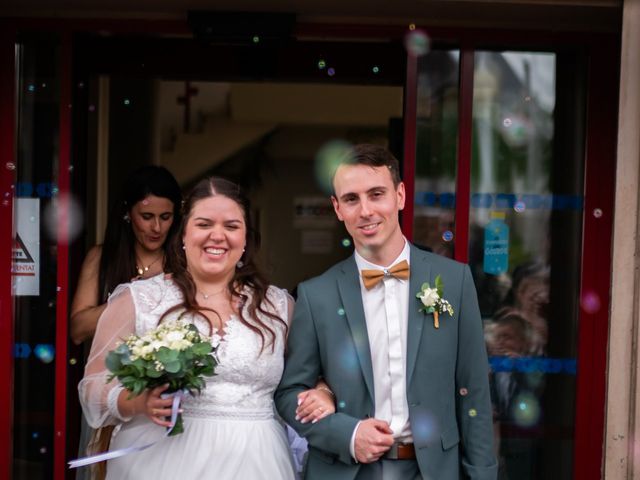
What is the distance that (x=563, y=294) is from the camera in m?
5.08

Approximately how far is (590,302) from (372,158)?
2212mm

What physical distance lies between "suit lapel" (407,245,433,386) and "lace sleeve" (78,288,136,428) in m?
1.07

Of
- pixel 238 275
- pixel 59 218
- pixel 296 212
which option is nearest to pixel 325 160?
pixel 296 212

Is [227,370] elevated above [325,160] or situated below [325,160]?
below

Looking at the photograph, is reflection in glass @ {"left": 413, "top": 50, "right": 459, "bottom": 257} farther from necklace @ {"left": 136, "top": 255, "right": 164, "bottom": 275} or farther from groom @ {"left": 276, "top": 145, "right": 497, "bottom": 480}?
groom @ {"left": 276, "top": 145, "right": 497, "bottom": 480}

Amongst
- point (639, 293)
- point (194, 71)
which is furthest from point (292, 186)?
point (639, 293)

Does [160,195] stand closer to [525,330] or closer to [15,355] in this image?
[15,355]

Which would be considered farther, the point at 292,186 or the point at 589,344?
the point at 292,186

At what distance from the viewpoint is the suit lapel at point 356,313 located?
3232mm

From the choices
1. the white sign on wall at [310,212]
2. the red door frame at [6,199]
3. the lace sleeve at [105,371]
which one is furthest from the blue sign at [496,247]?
the white sign on wall at [310,212]

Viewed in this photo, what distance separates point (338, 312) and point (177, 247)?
817 millimetres

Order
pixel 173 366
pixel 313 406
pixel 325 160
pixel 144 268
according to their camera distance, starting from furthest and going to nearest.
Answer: pixel 325 160 < pixel 144 268 < pixel 313 406 < pixel 173 366

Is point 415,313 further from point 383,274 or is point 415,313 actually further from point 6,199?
point 6,199

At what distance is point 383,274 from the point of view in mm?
3316
